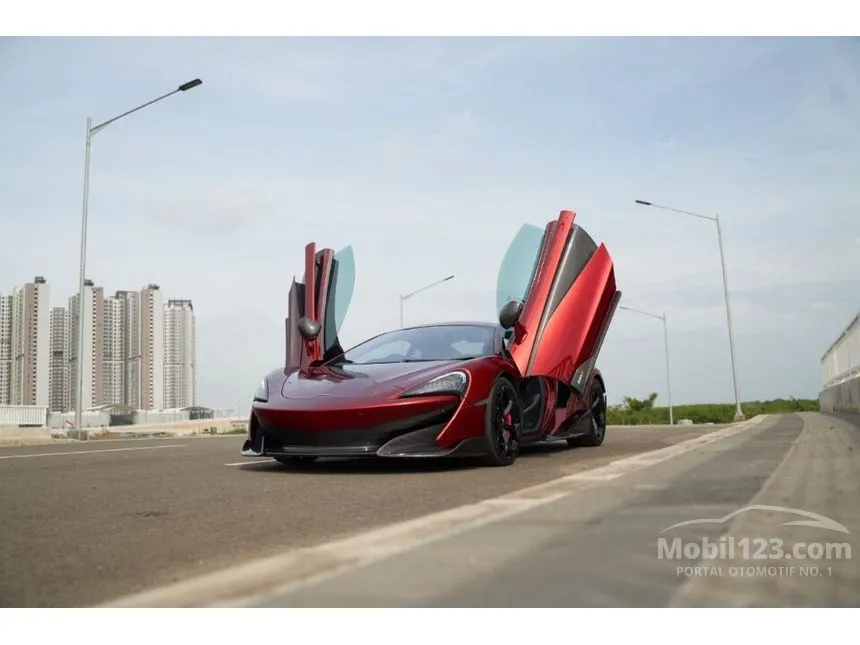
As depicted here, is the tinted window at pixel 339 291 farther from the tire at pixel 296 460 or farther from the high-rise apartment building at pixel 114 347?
the high-rise apartment building at pixel 114 347

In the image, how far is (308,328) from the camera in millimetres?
6570

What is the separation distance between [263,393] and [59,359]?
2016 inches

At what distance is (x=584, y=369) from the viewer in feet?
24.6

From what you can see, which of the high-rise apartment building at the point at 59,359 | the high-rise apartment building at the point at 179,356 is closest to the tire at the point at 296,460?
the high-rise apartment building at the point at 59,359

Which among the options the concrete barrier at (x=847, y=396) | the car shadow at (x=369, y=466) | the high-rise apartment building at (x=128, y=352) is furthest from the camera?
the high-rise apartment building at (x=128, y=352)

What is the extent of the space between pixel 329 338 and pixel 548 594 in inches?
212

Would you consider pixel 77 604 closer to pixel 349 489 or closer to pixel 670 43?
pixel 349 489

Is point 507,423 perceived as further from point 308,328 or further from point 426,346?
point 308,328

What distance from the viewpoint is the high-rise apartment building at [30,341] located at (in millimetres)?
36631

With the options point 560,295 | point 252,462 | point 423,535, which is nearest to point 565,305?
point 560,295

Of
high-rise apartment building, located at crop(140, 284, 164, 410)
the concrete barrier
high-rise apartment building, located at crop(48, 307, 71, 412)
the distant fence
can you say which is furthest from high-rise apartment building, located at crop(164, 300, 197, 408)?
the distant fence

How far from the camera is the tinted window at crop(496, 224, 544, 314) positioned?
7254 mm

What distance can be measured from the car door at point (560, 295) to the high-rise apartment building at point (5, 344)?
3440cm
